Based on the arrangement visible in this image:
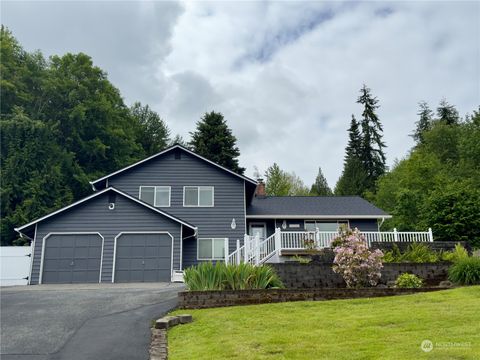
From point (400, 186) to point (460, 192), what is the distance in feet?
41.4

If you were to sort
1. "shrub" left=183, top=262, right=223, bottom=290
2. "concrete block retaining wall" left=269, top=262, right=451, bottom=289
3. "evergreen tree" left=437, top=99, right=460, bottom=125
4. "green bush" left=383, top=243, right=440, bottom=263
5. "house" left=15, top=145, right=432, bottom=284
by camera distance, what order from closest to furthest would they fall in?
"shrub" left=183, top=262, right=223, bottom=290 → "concrete block retaining wall" left=269, top=262, right=451, bottom=289 → "green bush" left=383, top=243, right=440, bottom=263 → "house" left=15, top=145, right=432, bottom=284 → "evergreen tree" left=437, top=99, right=460, bottom=125

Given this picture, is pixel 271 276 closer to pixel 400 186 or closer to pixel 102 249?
pixel 102 249

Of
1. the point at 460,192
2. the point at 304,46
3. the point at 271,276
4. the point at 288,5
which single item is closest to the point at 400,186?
the point at 460,192

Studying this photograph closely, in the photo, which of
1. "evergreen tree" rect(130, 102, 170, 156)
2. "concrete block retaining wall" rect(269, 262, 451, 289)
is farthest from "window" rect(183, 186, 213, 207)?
"evergreen tree" rect(130, 102, 170, 156)

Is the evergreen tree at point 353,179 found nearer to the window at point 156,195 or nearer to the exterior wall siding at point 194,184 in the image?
the exterior wall siding at point 194,184

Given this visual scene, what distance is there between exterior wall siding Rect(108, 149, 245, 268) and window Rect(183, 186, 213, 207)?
19 cm

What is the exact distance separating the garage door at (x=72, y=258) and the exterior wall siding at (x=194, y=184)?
12.6 ft

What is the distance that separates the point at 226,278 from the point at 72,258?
10.3 meters

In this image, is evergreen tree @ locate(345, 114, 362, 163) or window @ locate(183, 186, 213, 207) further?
evergreen tree @ locate(345, 114, 362, 163)

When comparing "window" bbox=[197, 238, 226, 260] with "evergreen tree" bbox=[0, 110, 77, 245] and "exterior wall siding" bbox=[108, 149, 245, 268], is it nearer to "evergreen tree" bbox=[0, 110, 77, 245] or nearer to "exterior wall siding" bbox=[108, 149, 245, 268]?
"exterior wall siding" bbox=[108, 149, 245, 268]

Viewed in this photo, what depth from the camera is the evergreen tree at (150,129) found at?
4328 cm

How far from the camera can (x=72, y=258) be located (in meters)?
17.1

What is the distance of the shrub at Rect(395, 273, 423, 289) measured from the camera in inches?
416

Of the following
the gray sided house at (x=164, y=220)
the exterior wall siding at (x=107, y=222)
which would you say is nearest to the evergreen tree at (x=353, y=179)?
the gray sided house at (x=164, y=220)
